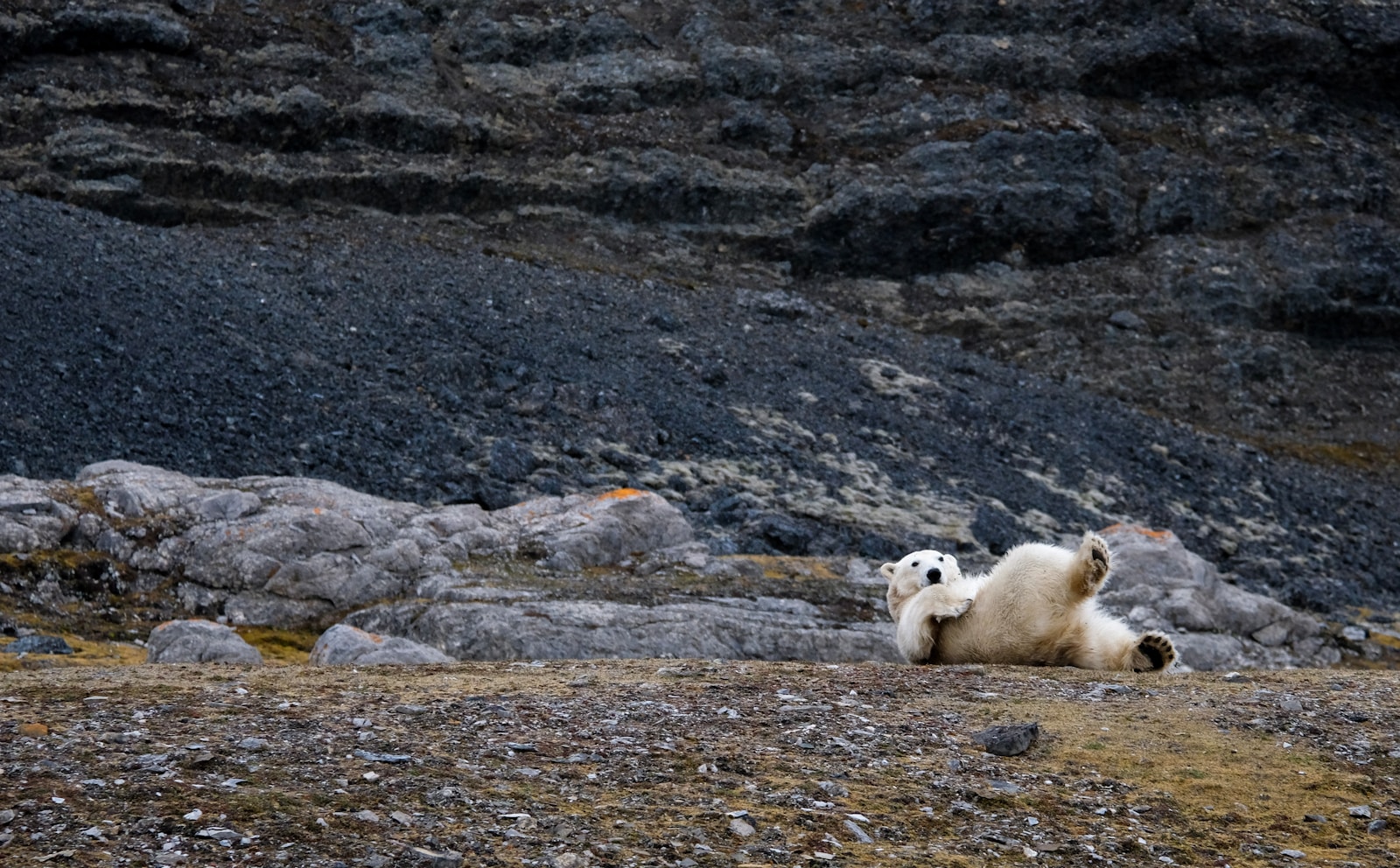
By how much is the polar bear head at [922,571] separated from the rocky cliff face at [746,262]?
1103 cm

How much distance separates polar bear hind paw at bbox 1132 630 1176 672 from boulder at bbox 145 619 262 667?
6.67m

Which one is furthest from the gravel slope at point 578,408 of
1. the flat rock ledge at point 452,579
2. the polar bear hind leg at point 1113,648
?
the polar bear hind leg at point 1113,648

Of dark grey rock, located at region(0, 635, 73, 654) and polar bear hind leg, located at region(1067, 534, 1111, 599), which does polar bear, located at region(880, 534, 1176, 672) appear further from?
dark grey rock, located at region(0, 635, 73, 654)

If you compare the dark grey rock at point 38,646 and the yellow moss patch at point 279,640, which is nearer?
the dark grey rock at point 38,646

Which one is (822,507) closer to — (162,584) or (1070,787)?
(162,584)

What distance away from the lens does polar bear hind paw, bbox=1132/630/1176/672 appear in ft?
32.4

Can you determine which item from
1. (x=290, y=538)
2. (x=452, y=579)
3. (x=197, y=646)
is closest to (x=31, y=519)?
(x=290, y=538)

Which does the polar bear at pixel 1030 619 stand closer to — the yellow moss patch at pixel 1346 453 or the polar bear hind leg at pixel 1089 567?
the polar bear hind leg at pixel 1089 567

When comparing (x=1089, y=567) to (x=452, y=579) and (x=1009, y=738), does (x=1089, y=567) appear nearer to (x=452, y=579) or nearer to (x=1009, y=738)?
(x=1009, y=738)

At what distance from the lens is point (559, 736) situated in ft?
22.7

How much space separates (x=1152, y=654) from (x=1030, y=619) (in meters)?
0.95

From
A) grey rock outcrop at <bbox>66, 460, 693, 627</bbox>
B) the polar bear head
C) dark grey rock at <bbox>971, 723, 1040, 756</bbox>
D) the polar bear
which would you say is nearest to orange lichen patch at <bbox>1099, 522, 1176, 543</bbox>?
grey rock outcrop at <bbox>66, 460, 693, 627</bbox>

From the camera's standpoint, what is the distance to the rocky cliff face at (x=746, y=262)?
25.6 metres

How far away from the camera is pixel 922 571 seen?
1075 cm
